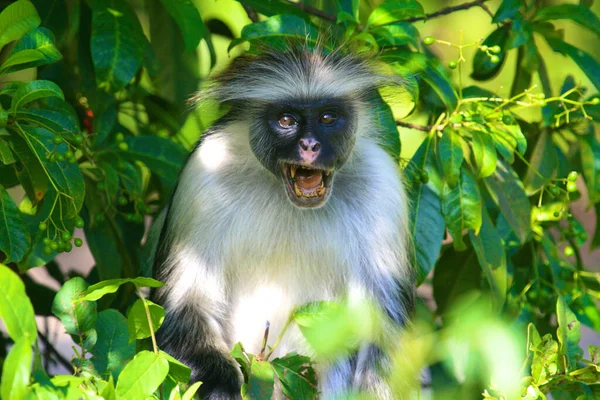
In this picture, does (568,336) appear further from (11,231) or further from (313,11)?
(313,11)

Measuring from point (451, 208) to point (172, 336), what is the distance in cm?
116

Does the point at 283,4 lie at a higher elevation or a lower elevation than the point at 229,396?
higher

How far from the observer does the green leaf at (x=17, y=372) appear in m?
1.58

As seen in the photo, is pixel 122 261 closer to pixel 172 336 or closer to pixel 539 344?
pixel 172 336

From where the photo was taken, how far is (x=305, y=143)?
Result: 3.45 m

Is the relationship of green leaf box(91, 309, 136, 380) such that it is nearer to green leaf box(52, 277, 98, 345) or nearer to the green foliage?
the green foliage

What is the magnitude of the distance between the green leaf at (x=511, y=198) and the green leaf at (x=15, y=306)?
7.82 feet

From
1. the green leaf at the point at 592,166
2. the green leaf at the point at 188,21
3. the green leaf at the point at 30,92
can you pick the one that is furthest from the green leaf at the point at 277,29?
the green leaf at the point at 592,166

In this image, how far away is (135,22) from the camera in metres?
3.53

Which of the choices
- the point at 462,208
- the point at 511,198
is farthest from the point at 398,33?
the point at 511,198

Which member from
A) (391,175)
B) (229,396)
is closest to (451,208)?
(391,175)

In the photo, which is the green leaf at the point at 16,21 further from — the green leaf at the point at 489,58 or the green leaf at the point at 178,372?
the green leaf at the point at 489,58

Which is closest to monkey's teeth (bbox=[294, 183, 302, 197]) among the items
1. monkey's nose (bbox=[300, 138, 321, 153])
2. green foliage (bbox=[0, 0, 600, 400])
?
monkey's nose (bbox=[300, 138, 321, 153])

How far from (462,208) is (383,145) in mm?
606
